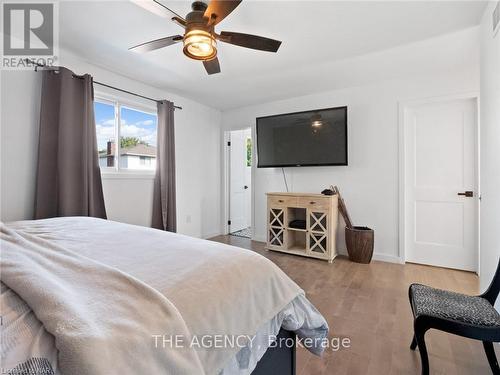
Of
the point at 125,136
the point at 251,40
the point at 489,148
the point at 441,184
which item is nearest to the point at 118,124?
the point at 125,136

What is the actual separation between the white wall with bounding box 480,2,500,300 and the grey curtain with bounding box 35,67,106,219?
3.53 m

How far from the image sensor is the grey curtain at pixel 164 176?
3369 mm

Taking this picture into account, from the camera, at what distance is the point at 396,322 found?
1.84 m

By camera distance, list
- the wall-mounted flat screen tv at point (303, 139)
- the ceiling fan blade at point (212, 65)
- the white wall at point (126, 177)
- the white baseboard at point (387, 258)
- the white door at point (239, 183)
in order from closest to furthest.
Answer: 1. the ceiling fan blade at point (212, 65)
2. the white wall at point (126, 177)
3. the white baseboard at point (387, 258)
4. the wall-mounted flat screen tv at point (303, 139)
5. the white door at point (239, 183)

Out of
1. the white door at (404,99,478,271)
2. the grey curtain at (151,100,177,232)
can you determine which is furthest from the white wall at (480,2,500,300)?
the grey curtain at (151,100,177,232)

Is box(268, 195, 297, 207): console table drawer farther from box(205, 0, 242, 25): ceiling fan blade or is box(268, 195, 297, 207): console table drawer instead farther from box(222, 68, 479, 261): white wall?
box(205, 0, 242, 25): ceiling fan blade

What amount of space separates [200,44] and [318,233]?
261 cm

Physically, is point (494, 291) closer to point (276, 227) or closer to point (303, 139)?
point (276, 227)

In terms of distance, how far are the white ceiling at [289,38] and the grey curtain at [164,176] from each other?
0.49 meters

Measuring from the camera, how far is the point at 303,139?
3562 millimetres

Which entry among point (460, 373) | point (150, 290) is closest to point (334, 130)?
point (460, 373)

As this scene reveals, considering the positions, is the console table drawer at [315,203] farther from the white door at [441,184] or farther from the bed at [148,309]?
the bed at [148,309]

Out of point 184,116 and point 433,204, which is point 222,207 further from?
point 433,204

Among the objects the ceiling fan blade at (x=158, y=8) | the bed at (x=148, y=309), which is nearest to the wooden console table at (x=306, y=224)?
the bed at (x=148, y=309)
